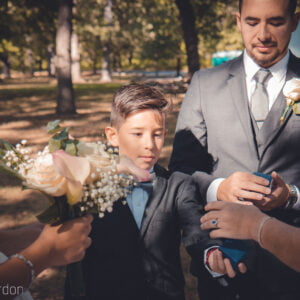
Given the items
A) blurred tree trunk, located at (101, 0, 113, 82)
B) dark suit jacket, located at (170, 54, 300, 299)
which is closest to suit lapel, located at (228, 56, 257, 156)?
dark suit jacket, located at (170, 54, 300, 299)

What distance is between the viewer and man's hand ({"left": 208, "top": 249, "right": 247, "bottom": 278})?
215 centimetres

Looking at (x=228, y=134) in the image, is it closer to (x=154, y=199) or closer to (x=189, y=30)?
(x=154, y=199)

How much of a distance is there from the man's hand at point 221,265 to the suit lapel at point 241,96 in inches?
28.9

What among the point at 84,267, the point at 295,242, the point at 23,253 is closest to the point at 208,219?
the point at 295,242

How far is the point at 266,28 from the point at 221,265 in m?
1.48

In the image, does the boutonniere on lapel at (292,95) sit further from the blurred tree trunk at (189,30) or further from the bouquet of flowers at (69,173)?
the blurred tree trunk at (189,30)

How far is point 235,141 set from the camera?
257 centimetres

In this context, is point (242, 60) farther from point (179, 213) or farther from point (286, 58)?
point (179, 213)

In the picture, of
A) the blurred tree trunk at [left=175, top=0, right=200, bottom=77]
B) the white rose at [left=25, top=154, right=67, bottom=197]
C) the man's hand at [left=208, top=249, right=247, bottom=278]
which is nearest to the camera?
the white rose at [left=25, top=154, right=67, bottom=197]

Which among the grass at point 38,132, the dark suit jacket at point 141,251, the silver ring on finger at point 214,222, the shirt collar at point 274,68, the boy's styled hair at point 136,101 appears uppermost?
the shirt collar at point 274,68

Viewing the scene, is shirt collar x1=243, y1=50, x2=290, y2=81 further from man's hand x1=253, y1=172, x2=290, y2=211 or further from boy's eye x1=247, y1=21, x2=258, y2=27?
man's hand x1=253, y1=172, x2=290, y2=211

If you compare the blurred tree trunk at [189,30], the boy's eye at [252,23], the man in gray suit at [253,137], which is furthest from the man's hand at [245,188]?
the blurred tree trunk at [189,30]

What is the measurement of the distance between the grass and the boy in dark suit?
21.4 inches

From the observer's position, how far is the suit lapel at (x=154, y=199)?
238cm
